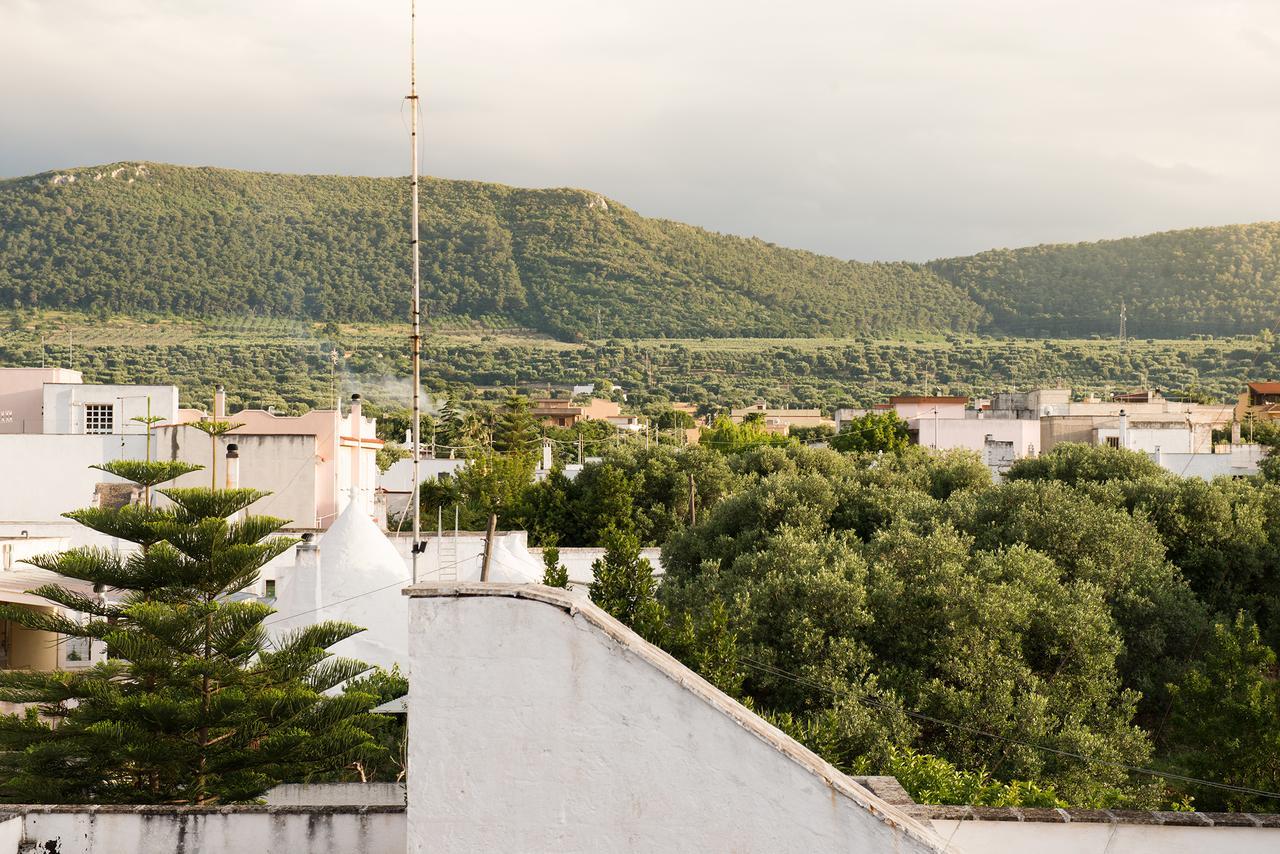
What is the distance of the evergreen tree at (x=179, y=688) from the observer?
1195 cm

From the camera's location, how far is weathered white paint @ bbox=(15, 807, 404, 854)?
6188 mm

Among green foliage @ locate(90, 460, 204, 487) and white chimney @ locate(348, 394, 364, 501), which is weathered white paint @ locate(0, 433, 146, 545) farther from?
green foliage @ locate(90, 460, 204, 487)

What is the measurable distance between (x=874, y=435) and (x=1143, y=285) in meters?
68.0

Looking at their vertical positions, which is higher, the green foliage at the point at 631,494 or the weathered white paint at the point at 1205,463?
the weathered white paint at the point at 1205,463

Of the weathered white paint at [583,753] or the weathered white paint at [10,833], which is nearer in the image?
the weathered white paint at [583,753]

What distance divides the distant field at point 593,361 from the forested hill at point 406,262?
2642mm

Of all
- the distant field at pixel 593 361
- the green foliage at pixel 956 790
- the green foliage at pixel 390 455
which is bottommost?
the green foliage at pixel 390 455

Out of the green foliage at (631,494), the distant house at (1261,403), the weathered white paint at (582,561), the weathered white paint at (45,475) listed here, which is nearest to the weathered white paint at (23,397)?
the weathered white paint at (45,475)

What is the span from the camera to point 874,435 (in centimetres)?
5469

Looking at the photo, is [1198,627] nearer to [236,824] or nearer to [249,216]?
[236,824]

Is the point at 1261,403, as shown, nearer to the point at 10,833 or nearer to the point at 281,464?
the point at 281,464

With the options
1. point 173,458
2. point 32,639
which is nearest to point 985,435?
point 173,458

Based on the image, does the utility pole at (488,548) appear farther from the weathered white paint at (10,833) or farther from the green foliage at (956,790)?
the green foliage at (956,790)

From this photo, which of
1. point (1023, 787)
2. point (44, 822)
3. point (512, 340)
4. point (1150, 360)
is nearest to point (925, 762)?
point (1023, 787)
